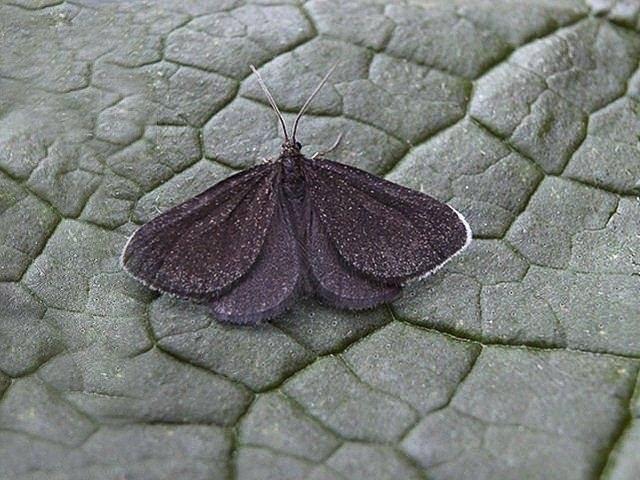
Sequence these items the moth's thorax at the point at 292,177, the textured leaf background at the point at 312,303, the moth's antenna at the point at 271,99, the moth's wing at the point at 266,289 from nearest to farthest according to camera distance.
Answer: the textured leaf background at the point at 312,303 → the moth's wing at the point at 266,289 → the moth's thorax at the point at 292,177 → the moth's antenna at the point at 271,99

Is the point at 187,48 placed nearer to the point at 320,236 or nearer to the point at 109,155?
the point at 109,155

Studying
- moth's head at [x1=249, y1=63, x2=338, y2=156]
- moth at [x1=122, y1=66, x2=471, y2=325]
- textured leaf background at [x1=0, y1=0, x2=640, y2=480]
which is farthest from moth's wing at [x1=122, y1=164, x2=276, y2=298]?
moth's head at [x1=249, y1=63, x2=338, y2=156]

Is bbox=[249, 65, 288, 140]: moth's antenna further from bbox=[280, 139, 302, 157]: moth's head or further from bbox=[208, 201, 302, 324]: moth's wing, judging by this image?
bbox=[208, 201, 302, 324]: moth's wing

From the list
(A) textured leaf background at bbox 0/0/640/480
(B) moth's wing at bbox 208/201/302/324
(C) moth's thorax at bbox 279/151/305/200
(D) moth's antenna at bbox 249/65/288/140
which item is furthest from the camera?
(D) moth's antenna at bbox 249/65/288/140

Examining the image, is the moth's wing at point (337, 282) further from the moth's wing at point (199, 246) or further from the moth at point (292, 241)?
the moth's wing at point (199, 246)

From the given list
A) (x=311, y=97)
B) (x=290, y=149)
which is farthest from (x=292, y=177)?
(x=311, y=97)

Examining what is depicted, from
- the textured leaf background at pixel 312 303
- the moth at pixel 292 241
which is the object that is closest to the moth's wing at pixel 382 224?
the moth at pixel 292 241
